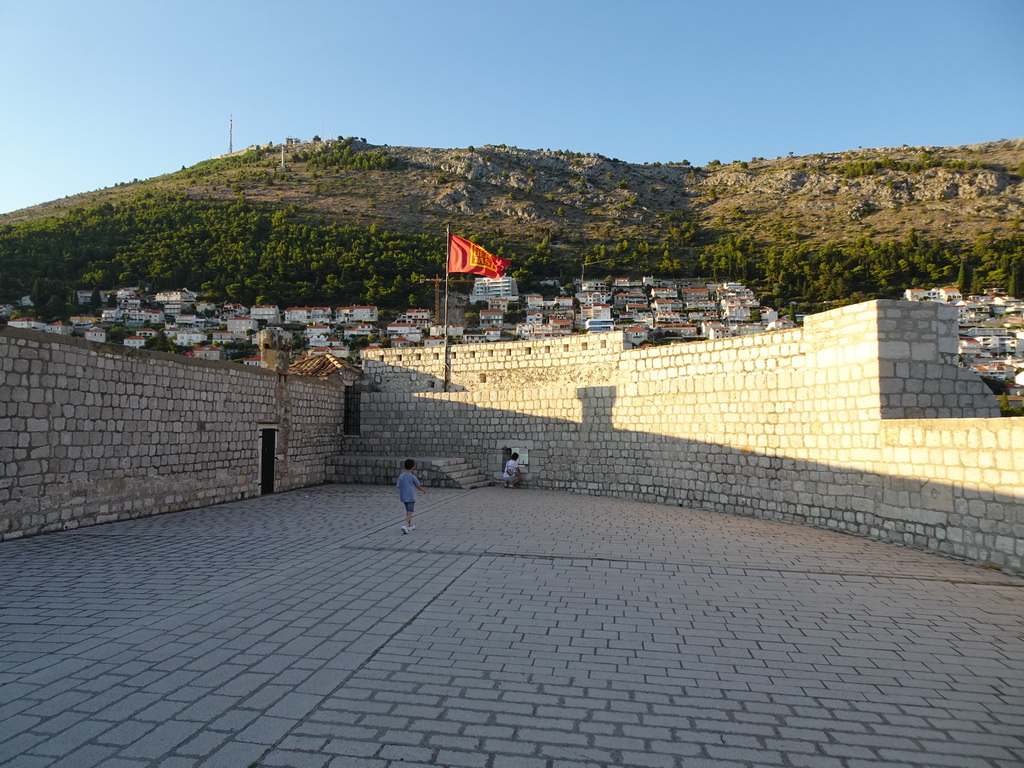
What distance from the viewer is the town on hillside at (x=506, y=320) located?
57656 millimetres

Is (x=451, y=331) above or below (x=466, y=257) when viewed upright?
above

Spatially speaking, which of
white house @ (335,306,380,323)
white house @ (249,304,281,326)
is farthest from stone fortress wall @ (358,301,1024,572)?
white house @ (249,304,281,326)

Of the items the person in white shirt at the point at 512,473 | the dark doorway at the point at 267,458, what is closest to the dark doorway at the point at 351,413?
the dark doorway at the point at 267,458

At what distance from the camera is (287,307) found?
74.5 m

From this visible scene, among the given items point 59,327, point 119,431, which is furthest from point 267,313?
point 119,431

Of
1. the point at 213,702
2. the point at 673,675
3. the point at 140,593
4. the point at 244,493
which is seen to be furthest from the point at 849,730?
→ the point at 244,493

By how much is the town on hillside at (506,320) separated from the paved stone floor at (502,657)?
45.2 m

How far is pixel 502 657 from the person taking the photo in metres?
4.15

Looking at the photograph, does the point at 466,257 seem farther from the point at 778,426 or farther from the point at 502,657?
the point at 502,657

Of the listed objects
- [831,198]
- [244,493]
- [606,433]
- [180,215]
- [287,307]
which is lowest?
[244,493]

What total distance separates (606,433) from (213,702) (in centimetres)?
1252

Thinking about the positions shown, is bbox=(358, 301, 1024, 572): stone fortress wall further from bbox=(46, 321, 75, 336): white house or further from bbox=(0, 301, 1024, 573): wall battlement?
bbox=(46, 321, 75, 336): white house

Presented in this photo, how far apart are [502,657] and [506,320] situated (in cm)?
7706

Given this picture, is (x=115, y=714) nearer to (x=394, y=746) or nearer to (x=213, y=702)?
(x=213, y=702)
